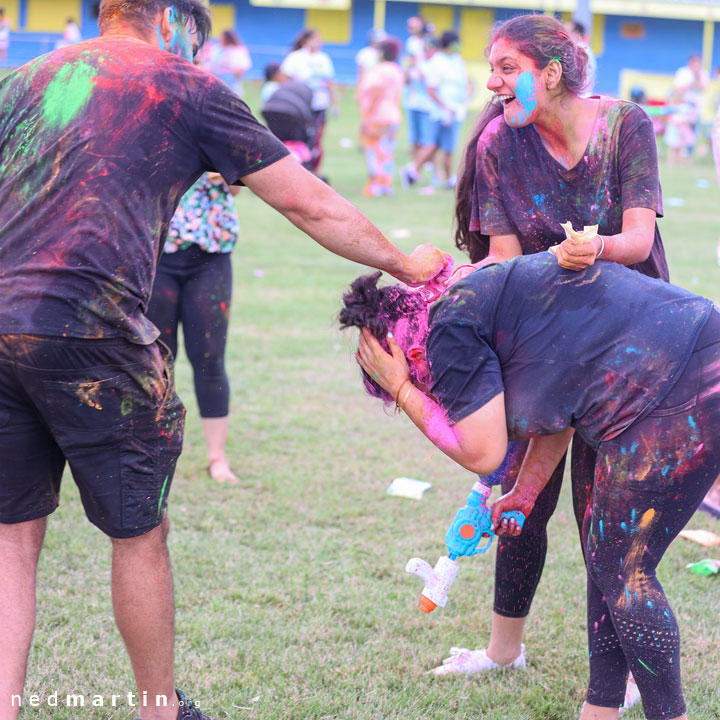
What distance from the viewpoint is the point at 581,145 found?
280cm

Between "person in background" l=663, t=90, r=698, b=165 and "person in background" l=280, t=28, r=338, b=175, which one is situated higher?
"person in background" l=280, t=28, r=338, b=175

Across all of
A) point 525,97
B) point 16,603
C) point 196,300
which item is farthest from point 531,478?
point 196,300

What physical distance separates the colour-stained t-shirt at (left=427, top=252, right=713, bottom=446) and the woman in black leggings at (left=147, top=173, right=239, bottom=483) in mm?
2388

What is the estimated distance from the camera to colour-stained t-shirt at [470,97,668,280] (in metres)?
2.76

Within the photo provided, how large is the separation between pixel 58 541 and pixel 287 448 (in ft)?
5.23

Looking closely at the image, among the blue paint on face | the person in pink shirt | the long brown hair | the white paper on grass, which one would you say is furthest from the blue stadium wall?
the blue paint on face

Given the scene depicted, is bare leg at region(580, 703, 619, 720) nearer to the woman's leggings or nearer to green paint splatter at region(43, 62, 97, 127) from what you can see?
the woman's leggings

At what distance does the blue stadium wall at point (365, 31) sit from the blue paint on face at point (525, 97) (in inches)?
1320

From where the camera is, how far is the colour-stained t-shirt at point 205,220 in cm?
454

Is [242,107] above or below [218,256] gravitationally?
above

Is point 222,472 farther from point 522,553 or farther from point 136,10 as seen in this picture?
point 136,10

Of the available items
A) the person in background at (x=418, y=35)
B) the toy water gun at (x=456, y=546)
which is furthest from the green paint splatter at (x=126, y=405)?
the person in background at (x=418, y=35)

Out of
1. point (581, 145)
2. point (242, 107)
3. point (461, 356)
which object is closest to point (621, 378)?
point (461, 356)

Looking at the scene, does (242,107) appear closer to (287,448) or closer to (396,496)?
(396,496)
